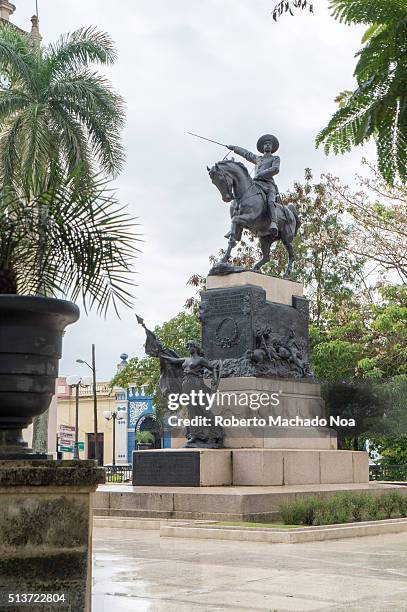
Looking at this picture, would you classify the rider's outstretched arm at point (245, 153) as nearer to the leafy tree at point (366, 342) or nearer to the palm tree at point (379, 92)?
the leafy tree at point (366, 342)

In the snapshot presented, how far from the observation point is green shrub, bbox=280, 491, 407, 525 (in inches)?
515

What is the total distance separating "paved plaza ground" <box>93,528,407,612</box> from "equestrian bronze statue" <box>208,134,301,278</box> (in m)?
8.55

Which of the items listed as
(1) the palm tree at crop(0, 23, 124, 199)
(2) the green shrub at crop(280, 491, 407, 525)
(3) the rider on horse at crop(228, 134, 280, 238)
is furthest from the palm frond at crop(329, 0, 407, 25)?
(1) the palm tree at crop(0, 23, 124, 199)

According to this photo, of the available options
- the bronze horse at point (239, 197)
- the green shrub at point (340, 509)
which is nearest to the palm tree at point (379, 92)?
the green shrub at point (340, 509)

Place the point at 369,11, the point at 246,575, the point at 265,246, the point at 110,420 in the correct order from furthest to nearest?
1. the point at 110,420
2. the point at 265,246
3. the point at 246,575
4. the point at 369,11

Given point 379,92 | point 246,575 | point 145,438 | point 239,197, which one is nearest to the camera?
point 379,92

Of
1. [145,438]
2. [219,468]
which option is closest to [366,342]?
[219,468]

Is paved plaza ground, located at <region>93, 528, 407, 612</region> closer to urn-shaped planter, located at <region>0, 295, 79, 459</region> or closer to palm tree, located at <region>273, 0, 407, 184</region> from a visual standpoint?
urn-shaped planter, located at <region>0, 295, 79, 459</region>

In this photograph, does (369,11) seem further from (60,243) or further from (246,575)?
(246,575)

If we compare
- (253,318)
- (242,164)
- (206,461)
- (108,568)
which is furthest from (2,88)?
(108,568)

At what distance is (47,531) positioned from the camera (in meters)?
4.89

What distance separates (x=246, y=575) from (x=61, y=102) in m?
24.5

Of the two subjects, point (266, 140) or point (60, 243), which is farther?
point (266, 140)

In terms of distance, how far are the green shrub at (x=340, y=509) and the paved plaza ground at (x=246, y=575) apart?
100 centimetres
